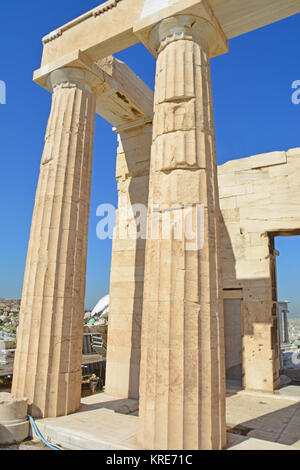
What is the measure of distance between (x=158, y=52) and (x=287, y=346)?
2270 centimetres

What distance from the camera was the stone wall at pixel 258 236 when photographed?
12078 mm

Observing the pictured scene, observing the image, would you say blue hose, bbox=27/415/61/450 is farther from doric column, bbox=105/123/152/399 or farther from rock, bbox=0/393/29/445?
doric column, bbox=105/123/152/399

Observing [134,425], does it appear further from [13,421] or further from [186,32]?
[186,32]

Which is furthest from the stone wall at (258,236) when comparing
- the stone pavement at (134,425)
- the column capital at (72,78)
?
the column capital at (72,78)

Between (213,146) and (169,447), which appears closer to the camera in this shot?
(169,447)

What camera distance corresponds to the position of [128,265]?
11195 millimetres

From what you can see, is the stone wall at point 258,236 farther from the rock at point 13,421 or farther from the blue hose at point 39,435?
the rock at point 13,421

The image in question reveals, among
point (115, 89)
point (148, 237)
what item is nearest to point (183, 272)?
point (148, 237)

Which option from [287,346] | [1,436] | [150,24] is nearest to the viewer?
[1,436]

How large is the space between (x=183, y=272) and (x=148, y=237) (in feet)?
3.54

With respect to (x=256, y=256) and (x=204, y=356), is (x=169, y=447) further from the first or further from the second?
(x=256, y=256)

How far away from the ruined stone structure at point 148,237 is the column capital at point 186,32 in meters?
0.02

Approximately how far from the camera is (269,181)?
1294 cm

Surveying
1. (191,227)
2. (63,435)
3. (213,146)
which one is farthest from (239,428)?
(213,146)
